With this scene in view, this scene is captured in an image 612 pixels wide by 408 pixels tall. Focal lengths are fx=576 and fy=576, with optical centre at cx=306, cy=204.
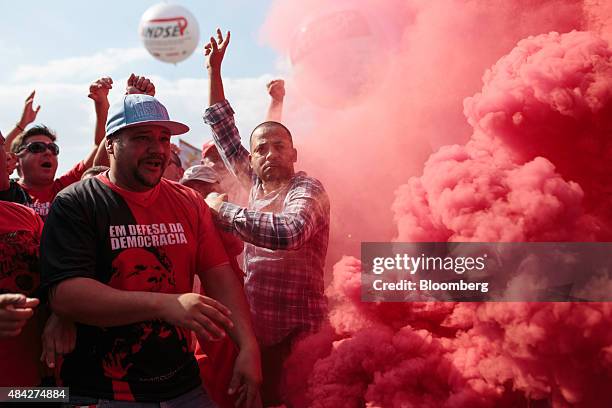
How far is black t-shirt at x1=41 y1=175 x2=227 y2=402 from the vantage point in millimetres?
2084

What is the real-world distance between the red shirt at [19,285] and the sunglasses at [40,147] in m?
1.78

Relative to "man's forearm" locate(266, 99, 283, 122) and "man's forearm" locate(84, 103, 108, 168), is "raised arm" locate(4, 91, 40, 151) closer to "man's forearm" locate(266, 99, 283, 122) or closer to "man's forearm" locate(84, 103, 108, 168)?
"man's forearm" locate(84, 103, 108, 168)

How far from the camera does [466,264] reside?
8.96 feet

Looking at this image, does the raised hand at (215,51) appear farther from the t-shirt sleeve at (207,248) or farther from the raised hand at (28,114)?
the raised hand at (28,114)

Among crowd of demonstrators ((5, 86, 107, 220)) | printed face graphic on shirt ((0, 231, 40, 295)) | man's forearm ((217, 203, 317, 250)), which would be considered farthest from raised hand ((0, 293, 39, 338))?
crowd of demonstrators ((5, 86, 107, 220))

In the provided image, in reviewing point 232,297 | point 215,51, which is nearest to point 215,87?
point 215,51

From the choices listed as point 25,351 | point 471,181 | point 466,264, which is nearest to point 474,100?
point 471,181

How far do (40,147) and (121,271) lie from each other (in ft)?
7.74

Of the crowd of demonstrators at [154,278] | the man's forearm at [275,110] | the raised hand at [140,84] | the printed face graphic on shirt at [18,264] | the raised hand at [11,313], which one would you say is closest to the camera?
the raised hand at [11,313]

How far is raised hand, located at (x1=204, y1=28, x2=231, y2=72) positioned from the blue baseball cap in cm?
116

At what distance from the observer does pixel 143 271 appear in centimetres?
216

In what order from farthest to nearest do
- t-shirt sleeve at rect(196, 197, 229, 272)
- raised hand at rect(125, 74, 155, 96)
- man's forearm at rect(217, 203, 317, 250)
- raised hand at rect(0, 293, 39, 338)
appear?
1. raised hand at rect(125, 74, 155, 96)
2. man's forearm at rect(217, 203, 317, 250)
3. t-shirt sleeve at rect(196, 197, 229, 272)
4. raised hand at rect(0, 293, 39, 338)

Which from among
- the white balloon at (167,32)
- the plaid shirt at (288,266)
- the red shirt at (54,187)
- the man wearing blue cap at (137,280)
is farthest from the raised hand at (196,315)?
the white balloon at (167,32)

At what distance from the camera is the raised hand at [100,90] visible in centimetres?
379
